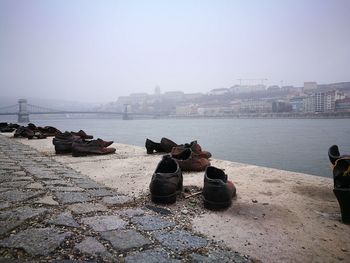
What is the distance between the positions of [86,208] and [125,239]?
0.68m

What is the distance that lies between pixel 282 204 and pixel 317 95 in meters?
74.1

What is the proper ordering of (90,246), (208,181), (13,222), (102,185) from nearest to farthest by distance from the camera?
(90,246)
(13,222)
(208,181)
(102,185)

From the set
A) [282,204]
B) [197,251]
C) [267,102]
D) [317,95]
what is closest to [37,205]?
[197,251]

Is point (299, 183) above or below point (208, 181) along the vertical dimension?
below

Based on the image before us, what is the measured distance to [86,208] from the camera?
2387mm

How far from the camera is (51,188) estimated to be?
2.95 metres

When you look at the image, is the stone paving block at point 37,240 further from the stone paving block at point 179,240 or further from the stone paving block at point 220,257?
the stone paving block at point 220,257

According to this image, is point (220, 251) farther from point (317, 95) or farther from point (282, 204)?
point (317, 95)

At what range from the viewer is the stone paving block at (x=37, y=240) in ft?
5.43

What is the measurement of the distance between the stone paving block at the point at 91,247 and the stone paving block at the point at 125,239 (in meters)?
0.07

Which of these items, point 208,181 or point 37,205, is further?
point 208,181

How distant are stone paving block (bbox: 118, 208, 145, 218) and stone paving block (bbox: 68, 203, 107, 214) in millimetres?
169

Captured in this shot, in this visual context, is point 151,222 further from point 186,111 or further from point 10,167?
point 186,111

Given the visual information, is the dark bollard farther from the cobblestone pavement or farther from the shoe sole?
the cobblestone pavement
